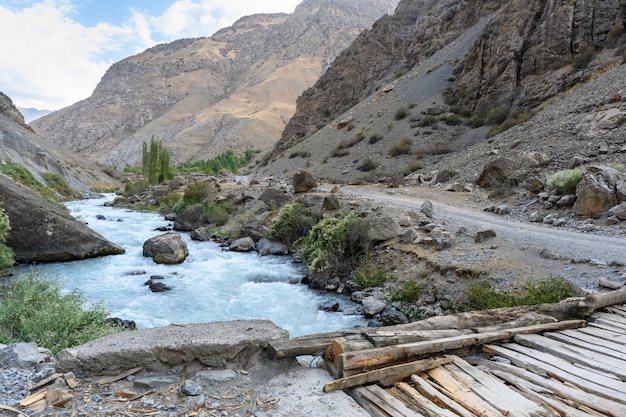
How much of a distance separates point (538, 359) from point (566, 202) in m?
8.69

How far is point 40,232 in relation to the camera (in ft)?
41.4

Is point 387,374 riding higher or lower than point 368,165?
lower

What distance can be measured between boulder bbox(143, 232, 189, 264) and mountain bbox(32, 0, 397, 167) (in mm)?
79084

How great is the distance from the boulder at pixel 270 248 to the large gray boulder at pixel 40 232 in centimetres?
548

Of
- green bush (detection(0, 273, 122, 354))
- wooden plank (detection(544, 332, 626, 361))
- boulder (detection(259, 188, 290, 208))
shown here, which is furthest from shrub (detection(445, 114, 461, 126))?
green bush (detection(0, 273, 122, 354))

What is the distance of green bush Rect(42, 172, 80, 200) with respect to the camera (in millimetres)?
32312

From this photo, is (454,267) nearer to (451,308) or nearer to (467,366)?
(451,308)

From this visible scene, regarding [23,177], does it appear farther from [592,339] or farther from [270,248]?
[592,339]

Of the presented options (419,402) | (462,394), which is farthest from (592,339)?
(419,402)

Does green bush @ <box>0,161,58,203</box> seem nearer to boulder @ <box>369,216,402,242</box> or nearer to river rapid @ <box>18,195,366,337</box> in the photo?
river rapid @ <box>18,195,366,337</box>

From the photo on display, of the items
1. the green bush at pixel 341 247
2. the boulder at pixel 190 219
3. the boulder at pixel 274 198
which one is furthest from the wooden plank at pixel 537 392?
the boulder at pixel 190 219

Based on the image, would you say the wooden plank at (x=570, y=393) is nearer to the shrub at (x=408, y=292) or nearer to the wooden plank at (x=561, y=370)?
the wooden plank at (x=561, y=370)

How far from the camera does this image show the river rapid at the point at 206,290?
884 cm

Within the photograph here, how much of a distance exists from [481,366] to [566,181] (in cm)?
937
